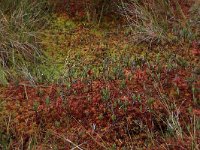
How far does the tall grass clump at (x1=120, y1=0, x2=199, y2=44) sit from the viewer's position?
563cm

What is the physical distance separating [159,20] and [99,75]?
1622 millimetres

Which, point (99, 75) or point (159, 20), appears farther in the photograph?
point (159, 20)

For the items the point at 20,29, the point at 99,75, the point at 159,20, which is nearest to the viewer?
the point at 99,75

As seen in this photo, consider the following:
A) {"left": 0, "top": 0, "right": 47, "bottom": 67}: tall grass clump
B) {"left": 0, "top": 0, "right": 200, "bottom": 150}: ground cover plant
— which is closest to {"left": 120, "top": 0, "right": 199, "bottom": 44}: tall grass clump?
{"left": 0, "top": 0, "right": 200, "bottom": 150}: ground cover plant

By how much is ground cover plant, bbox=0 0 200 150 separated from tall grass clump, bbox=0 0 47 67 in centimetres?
1

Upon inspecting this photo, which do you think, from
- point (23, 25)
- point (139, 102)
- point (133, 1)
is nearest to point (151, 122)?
point (139, 102)

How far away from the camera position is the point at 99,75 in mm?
4812

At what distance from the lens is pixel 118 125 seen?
3980mm

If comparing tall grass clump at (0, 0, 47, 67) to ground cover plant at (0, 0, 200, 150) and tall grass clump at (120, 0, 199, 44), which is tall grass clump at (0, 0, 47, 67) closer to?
ground cover plant at (0, 0, 200, 150)

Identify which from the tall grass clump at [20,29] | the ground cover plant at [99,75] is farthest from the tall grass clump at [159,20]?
the tall grass clump at [20,29]

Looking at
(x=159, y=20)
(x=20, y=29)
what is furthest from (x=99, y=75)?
(x=159, y=20)

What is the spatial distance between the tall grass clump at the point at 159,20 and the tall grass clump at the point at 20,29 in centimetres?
128

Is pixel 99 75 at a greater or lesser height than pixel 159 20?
lesser

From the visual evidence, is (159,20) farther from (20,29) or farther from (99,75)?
(20,29)
